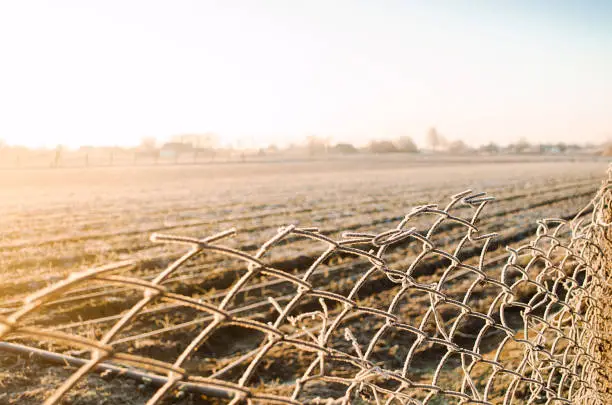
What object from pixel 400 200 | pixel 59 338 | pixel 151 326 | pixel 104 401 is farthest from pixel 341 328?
pixel 400 200

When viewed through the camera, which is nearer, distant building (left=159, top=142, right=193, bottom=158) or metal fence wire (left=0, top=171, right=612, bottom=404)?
metal fence wire (left=0, top=171, right=612, bottom=404)

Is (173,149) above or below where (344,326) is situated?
above

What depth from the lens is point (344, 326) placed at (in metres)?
4.73

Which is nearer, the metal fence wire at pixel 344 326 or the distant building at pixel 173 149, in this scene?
the metal fence wire at pixel 344 326

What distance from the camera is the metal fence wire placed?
796 millimetres

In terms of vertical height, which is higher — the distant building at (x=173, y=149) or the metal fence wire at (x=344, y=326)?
the distant building at (x=173, y=149)

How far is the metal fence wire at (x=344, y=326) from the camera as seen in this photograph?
796mm

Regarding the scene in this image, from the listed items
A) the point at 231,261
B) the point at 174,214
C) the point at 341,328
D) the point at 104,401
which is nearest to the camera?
the point at 104,401

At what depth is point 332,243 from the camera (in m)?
1.00

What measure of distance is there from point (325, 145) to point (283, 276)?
8147cm

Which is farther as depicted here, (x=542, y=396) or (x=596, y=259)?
(x=542, y=396)

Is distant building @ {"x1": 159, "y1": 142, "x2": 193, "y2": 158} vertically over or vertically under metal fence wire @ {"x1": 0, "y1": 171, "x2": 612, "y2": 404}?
over

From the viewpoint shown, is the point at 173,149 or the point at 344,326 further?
the point at 173,149

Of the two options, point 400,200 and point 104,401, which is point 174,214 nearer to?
point 400,200
